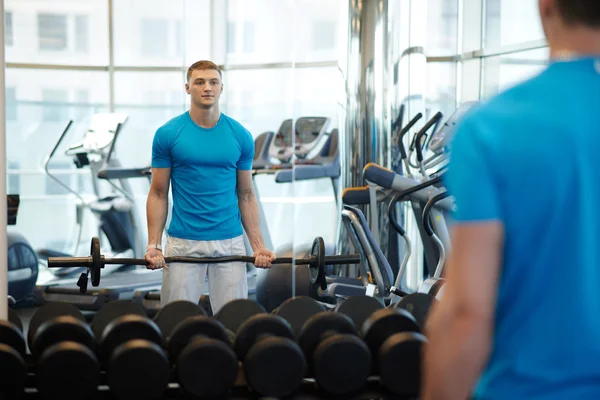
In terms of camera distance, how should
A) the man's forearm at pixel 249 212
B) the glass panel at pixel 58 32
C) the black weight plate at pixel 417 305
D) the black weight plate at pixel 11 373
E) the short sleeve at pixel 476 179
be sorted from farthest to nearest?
the glass panel at pixel 58 32 < the man's forearm at pixel 249 212 < the black weight plate at pixel 417 305 < the black weight plate at pixel 11 373 < the short sleeve at pixel 476 179

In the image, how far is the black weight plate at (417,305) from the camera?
200 centimetres

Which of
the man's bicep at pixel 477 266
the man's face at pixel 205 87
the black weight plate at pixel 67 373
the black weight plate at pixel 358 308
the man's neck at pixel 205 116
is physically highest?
the man's face at pixel 205 87

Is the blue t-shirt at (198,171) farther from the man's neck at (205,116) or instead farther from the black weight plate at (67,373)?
the black weight plate at (67,373)

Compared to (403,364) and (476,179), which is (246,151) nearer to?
(403,364)

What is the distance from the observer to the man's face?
283 cm

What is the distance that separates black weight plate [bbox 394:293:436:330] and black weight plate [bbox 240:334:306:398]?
459 millimetres

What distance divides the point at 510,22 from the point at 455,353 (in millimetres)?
6313

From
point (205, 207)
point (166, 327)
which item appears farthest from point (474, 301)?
point (205, 207)

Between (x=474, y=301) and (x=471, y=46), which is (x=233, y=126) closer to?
(x=474, y=301)

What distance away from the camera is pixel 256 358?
1607 mm

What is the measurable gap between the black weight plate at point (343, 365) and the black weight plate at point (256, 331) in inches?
6.2

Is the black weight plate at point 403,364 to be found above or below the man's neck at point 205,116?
below

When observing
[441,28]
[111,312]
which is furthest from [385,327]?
[441,28]

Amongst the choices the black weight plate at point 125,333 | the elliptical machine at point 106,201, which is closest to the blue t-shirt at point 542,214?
the black weight plate at point 125,333
